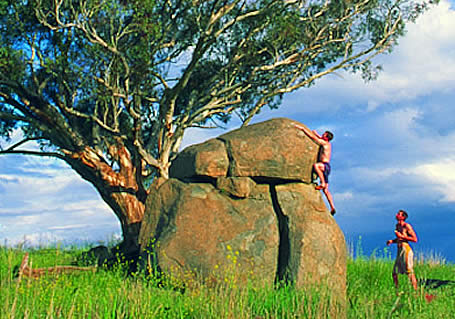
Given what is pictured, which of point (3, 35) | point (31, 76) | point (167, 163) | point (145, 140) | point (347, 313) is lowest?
point (347, 313)

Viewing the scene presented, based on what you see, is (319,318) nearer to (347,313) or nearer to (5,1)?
(347,313)

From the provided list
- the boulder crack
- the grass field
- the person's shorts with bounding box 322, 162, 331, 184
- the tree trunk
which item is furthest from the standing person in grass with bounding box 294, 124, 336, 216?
the tree trunk

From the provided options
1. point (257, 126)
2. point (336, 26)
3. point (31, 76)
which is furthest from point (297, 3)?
point (31, 76)

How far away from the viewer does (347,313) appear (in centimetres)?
705

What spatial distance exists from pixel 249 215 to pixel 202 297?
3.18 meters

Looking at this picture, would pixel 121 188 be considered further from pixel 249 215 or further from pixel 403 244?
pixel 403 244

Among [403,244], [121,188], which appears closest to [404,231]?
[403,244]

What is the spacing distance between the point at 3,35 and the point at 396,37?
13882 mm

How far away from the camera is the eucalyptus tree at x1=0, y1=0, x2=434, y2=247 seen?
48.6ft

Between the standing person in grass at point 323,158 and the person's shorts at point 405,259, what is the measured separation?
5.81ft

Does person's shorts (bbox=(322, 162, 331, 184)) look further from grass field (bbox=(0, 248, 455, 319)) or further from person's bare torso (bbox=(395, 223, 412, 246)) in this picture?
grass field (bbox=(0, 248, 455, 319))

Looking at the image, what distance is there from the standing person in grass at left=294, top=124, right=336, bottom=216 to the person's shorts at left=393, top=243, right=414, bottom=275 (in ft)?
5.81

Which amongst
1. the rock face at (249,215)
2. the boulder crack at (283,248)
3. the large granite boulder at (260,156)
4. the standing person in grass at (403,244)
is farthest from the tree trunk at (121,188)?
the standing person in grass at (403,244)

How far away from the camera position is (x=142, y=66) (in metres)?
14.8
